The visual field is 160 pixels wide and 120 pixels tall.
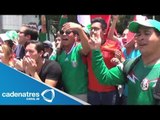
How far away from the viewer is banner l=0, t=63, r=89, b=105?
3.85m

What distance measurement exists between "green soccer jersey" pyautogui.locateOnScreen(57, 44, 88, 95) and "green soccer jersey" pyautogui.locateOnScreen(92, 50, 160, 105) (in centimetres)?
61

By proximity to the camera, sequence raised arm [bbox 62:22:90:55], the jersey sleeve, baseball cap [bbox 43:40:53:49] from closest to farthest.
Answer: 1. the jersey sleeve
2. raised arm [bbox 62:22:90:55]
3. baseball cap [bbox 43:40:53:49]

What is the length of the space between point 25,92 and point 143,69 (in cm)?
149

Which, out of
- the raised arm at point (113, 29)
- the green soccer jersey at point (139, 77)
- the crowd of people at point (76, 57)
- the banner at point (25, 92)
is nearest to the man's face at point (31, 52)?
the crowd of people at point (76, 57)

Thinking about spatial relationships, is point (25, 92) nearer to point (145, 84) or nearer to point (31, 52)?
point (31, 52)

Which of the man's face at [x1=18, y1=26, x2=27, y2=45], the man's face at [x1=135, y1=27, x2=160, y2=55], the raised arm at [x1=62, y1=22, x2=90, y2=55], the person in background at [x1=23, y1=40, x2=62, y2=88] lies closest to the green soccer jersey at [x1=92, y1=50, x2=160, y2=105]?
the man's face at [x1=135, y1=27, x2=160, y2=55]

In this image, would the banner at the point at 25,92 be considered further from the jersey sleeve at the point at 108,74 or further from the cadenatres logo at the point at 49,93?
the jersey sleeve at the point at 108,74

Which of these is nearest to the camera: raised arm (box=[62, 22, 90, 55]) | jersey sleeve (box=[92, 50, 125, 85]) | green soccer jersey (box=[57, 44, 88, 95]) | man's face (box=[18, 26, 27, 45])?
jersey sleeve (box=[92, 50, 125, 85])

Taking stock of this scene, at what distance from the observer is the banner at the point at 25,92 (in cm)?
385

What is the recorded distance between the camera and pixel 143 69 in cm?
309

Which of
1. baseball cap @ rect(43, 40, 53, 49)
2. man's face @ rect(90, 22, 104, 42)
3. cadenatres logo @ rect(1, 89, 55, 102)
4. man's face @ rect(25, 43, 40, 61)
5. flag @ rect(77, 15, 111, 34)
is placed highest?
flag @ rect(77, 15, 111, 34)

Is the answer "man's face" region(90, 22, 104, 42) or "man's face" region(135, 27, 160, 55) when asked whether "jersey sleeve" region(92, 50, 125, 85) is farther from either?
"man's face" region(90, 22, 104, 42)

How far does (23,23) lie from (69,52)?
669mm
